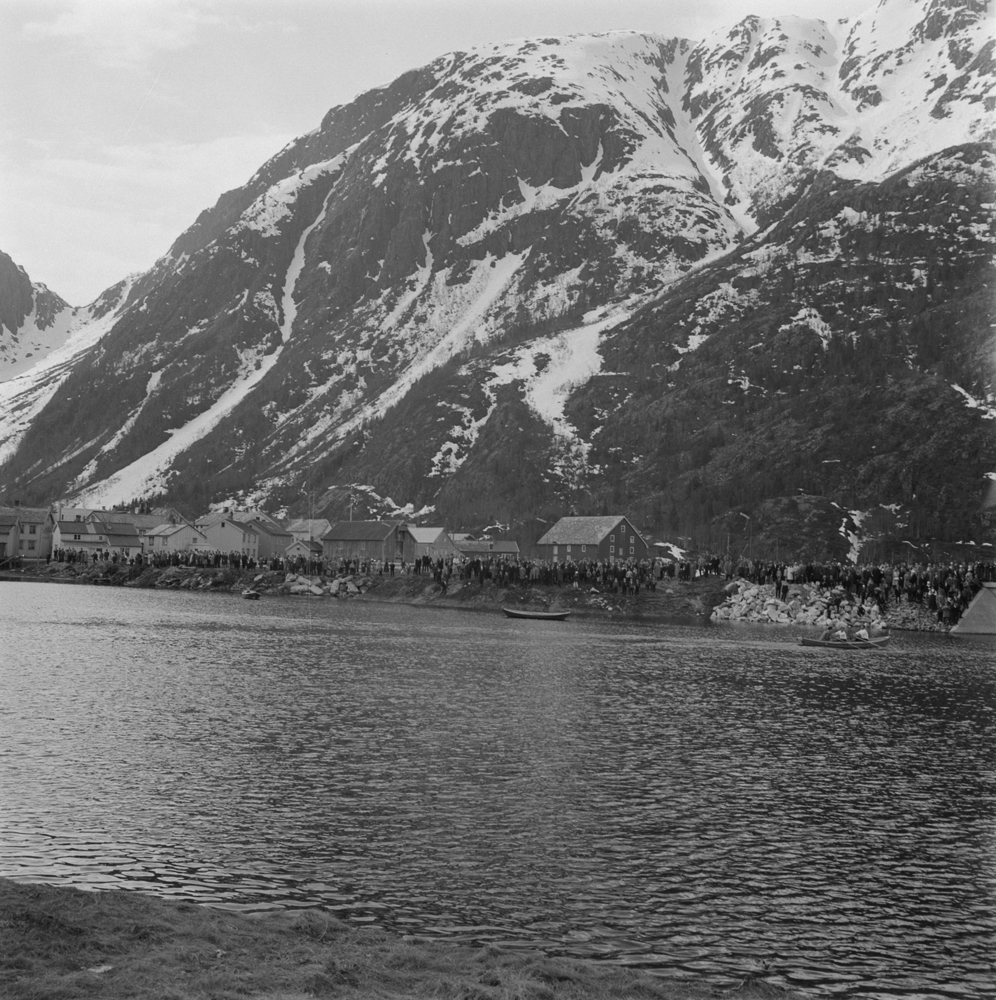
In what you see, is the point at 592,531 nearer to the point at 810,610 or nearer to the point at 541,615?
the point at 541,615

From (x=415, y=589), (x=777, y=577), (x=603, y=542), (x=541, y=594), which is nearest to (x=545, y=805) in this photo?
(x=777, y=577)

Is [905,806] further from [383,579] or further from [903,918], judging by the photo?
[383,579]

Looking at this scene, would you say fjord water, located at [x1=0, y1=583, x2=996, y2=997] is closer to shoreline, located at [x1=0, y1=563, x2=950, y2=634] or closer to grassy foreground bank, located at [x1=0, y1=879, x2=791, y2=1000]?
grassy foreground bank, located at [x1=0, y1=879, x2=791, y2=1000]

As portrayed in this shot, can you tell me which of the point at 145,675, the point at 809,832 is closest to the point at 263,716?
the point at 145,675

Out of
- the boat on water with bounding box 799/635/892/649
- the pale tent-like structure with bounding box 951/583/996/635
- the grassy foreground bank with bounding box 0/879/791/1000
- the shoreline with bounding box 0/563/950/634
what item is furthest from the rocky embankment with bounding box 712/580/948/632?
the grassy foreground bank with bounding box 0/879/791/1000

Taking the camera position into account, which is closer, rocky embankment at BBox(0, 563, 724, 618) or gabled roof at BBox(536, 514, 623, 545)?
rocky embankment at BBox(0, 563, 724, 618)

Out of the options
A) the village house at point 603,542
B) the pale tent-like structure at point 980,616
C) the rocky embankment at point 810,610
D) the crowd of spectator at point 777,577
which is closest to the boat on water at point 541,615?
the crowd of spectator at point 777,577

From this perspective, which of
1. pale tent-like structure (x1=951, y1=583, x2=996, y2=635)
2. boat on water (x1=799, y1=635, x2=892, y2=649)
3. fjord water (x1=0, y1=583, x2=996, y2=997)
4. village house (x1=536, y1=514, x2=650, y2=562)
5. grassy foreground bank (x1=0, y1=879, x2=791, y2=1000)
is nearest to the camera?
grassy foreground bank (x1=0, y1=879, x2=791, y2=1000)
